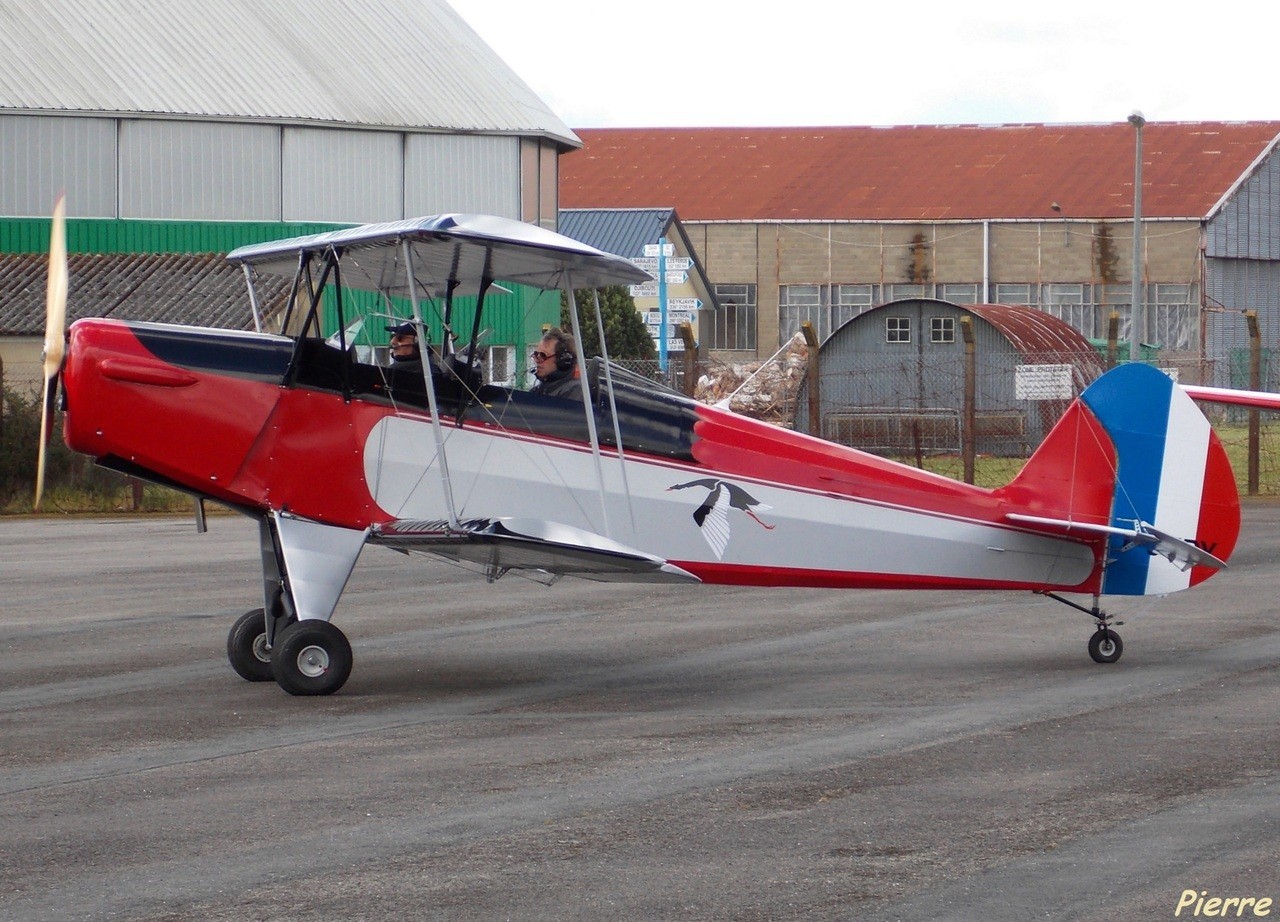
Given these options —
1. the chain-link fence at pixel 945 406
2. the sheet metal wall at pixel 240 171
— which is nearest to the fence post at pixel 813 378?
the chain-link fence at pixel 945 406

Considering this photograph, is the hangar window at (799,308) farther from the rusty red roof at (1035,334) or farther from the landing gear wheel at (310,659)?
the landing gear wheel at (310,659)

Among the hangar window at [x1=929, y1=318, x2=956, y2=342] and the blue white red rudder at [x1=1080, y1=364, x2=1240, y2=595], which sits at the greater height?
the hangar window at [x1=929, y1=318, x2=956, y2=342]

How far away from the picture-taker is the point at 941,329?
114ft

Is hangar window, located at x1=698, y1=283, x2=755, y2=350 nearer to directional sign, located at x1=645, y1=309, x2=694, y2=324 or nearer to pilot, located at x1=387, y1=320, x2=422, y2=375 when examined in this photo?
directional sign, located at x1=645, y1=309, x2=694, y2=324

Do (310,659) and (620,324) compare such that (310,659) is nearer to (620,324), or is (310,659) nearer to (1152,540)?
(1152,540)

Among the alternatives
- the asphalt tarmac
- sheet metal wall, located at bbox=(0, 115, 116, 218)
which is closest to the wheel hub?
the asphalt tarmac

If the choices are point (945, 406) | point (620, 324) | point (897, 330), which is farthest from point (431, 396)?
point (620, 324)

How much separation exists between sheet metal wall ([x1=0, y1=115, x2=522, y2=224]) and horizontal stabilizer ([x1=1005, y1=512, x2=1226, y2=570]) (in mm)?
27169

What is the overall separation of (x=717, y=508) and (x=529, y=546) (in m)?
1.49

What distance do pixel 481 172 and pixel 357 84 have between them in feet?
10.6

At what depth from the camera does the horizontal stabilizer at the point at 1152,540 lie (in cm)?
1013

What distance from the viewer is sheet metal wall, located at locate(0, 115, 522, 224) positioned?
3406 cm

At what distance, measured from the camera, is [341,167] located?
119 ft

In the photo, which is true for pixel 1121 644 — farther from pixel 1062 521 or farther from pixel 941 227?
pixel 941 227
